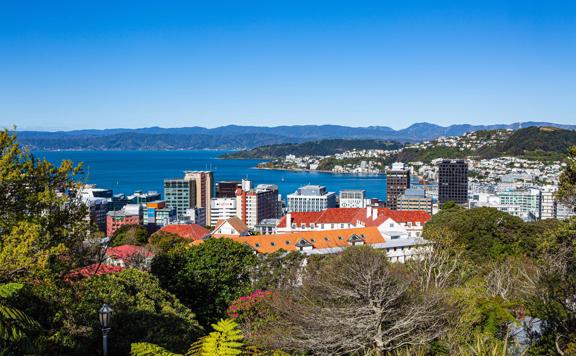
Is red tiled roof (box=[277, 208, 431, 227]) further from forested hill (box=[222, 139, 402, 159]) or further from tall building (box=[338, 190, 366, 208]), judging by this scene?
forested hill (box=[222, 139, 402, 159])

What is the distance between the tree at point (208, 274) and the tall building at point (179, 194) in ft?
204

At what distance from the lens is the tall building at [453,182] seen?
79250 mm

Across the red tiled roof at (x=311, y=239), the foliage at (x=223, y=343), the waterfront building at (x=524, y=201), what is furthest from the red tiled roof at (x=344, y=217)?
→ the waterfront building at (x=524, y=201)

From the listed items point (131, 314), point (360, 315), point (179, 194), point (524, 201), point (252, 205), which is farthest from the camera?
point (179, 194)

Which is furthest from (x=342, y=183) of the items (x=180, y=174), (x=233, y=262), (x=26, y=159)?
(x=26, y=159)

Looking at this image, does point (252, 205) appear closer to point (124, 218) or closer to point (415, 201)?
point (124, 218)

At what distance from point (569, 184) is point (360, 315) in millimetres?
3178

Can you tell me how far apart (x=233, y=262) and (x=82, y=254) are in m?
6.12

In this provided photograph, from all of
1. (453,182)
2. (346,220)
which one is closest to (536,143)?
(453,182)

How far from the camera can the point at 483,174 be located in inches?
4058

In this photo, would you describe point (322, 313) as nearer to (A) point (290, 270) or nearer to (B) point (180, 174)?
(A) point (290, 270)

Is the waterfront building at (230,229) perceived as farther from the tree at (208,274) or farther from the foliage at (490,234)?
the tree at (208,274)

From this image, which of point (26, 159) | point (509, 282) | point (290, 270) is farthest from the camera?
point (290, 270)

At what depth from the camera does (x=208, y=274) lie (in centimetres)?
1331
